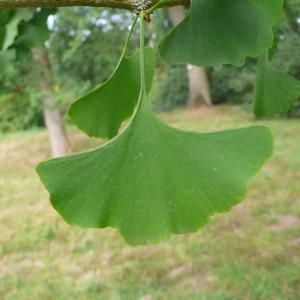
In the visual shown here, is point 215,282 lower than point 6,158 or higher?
higher

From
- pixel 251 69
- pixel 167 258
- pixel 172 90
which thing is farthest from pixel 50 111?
pixel 172 90

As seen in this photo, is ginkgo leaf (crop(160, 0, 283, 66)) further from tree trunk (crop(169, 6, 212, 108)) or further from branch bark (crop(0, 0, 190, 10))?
tree trunk (crop(169, 6, 212, 108))

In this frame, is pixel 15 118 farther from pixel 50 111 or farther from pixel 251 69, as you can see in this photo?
pixel 251 69

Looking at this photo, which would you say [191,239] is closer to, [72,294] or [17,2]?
[72,294]

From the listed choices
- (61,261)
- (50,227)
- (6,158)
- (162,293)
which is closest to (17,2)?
(162,293)

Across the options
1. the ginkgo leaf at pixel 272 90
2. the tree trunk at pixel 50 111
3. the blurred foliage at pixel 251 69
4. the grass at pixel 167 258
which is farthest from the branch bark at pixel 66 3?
the tree trunk at pixel 50 111

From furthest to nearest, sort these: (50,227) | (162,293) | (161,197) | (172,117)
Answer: (172,117) → (50,227) → (162,293) → (161,197)
